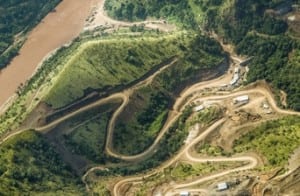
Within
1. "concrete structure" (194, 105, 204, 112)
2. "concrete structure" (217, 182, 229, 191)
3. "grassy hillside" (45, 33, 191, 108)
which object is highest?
"grassy hillside" (45, 33, 191, 108)

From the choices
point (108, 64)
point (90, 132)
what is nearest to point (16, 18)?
point (108, 64)

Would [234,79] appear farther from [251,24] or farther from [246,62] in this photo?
[251,24]

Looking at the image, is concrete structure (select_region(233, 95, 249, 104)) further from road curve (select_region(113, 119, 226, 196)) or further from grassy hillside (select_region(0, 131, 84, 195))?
grassy hillside (select_region(0, 131, 84, 195))

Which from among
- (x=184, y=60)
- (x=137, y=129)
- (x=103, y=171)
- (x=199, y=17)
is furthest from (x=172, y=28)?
(x=103, y=171)

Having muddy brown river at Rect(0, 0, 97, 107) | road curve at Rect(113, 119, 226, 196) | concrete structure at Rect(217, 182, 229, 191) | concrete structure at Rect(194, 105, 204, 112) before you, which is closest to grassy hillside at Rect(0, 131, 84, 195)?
road curve at Rect(113, 119, 226, 196)

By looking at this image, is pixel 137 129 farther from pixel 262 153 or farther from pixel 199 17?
pixel 199 17

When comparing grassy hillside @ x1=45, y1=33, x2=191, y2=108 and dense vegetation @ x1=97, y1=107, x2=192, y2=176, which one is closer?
dense vegetation @ x1=97, y1=107, x2=192, y2=176
